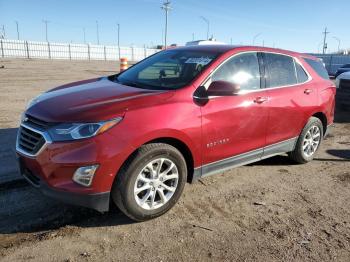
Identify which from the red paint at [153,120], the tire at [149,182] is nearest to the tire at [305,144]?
the red paint at [153,120]

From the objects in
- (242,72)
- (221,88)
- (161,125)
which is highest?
(242,72)

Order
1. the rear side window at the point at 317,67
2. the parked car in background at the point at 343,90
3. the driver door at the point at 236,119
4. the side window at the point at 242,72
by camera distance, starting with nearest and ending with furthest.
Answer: the driver door at the point at 236,119 < the side window at the point at 242,72 < the rear side window at the point at 317,67 < the parked car in background at the point at 343,90

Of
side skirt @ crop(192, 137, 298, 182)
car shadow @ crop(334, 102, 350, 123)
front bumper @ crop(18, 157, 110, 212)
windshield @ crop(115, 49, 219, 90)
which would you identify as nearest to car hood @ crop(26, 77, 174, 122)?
windshield @ crop(115, 49, 219, 90)

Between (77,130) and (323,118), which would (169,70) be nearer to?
(77,130)

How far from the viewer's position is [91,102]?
3676mm

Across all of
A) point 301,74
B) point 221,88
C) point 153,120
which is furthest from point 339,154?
point 153,120

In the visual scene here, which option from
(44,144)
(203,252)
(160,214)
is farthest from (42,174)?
(203,252)

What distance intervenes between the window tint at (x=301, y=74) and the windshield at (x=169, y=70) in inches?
67.5

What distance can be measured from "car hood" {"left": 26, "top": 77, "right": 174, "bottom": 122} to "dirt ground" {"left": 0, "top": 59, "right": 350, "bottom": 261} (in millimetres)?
1090

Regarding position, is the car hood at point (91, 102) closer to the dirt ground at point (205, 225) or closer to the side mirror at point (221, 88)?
the side mirror at point (221, 88)

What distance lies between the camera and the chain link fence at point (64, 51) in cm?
4664

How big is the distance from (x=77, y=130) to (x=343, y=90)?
31.0ft

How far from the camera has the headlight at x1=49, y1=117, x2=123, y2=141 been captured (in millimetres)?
3259

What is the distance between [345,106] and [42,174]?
32.1 ft
